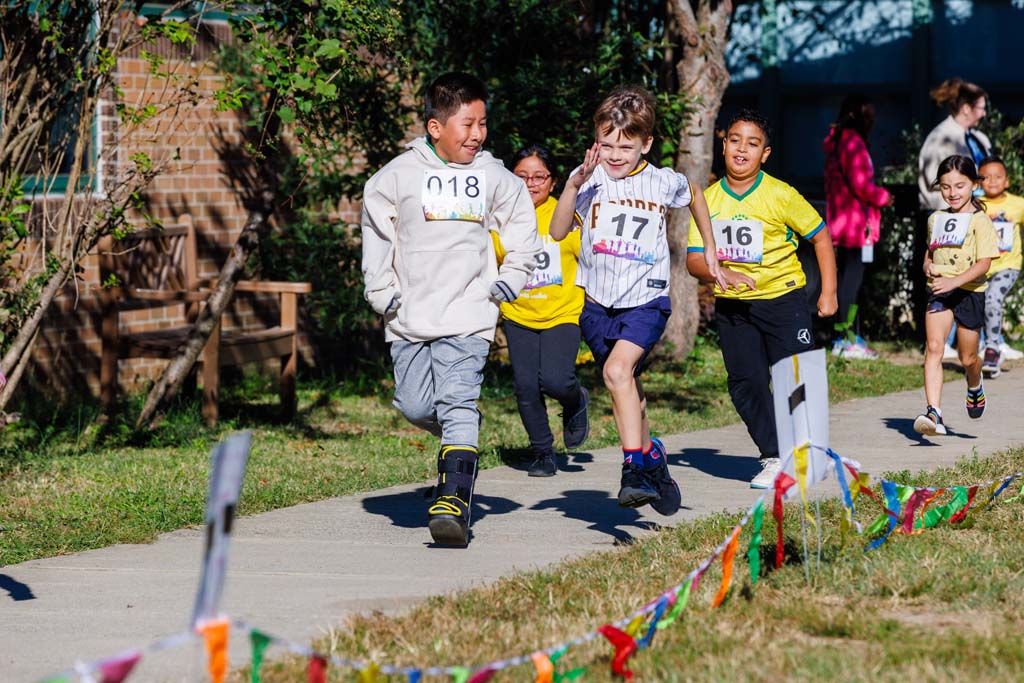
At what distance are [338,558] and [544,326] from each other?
228cm

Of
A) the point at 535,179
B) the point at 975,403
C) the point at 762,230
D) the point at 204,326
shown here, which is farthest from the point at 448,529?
the point at 975,403

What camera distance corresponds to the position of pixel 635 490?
564cm

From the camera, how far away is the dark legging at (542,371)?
7480 millimetres

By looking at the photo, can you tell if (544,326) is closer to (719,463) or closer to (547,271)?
(547,271)

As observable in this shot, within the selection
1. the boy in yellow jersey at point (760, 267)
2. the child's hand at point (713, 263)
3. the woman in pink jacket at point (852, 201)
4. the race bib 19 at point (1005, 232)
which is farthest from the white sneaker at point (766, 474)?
the woman in pink jacket at point (852, 201)

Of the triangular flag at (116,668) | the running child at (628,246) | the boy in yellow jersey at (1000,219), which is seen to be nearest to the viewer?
the triangular flag at (116,668)

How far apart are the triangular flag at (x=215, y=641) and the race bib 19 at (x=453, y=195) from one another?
3033mm

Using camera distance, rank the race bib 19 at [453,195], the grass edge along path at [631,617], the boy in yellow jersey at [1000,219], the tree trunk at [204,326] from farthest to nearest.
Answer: the boy in yellow jersey at [1000,219]
the tree trunk at [204,326]
the race bib 19 at [453,195]
the grass edge along path at [631,617]

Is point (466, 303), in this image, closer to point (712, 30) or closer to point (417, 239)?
point (417, 239)

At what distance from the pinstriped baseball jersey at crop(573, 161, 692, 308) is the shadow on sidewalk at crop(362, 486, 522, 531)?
1.08m

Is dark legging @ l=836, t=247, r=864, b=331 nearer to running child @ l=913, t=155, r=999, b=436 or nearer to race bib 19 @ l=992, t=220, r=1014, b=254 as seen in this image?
race bib 19 @ l=992, t=220, r=1014, b=254

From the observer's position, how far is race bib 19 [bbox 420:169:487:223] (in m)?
5.84

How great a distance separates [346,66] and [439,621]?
14.1 ft

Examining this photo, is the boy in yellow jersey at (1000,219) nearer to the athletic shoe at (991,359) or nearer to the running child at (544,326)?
the athletic shoe at (991,359)
